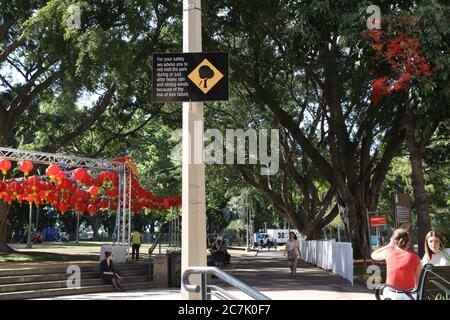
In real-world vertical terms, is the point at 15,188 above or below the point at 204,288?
above

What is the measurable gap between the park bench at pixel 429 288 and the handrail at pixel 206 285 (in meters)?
1.95

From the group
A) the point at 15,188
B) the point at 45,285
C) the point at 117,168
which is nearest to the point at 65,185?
the point at 15,188

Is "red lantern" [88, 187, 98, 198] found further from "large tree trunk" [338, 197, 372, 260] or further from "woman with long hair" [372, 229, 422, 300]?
"woman with long hair" [372, 229, 422, 300]

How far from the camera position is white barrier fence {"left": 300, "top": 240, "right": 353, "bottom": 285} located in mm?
17109

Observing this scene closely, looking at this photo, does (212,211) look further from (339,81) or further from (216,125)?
(339,81)

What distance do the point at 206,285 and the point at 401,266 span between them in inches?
86.2

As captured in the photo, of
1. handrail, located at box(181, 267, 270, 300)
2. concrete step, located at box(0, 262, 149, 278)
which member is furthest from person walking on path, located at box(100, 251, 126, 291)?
handrail, located at box(181, 267, 270, 300)

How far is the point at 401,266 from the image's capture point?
20.0ft

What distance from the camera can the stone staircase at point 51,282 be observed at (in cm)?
1407

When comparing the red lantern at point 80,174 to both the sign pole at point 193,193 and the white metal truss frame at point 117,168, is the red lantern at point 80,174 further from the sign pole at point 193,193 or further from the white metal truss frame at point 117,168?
the sign pole at point 193,193

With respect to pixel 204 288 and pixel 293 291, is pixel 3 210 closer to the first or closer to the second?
pixel 293 291

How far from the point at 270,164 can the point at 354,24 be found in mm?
19114

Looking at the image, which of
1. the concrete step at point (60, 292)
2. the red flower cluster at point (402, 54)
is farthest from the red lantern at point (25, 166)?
the red flower cluster at point (402, 54)

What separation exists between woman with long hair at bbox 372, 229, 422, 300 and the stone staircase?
1024 centimetres
